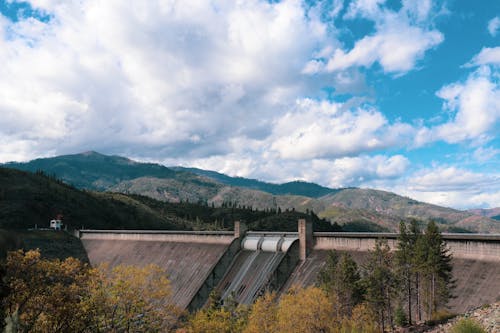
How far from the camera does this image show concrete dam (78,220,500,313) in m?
41.3

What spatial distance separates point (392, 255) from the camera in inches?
1788

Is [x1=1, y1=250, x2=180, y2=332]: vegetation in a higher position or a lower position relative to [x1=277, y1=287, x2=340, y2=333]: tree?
higher

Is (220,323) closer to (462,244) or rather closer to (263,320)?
(263,320)

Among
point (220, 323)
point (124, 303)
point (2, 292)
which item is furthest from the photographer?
point (220, 323)

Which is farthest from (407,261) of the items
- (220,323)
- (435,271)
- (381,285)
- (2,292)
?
(2,292)

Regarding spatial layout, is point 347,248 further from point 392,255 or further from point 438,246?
point 438,246

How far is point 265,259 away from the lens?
66.6m

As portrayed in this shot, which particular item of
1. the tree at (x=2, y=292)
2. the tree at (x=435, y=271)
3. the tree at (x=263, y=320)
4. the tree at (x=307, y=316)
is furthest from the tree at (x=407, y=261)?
the tree at (x=2, y=292)

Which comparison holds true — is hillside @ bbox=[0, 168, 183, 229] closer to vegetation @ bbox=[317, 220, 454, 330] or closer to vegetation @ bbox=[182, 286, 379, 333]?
vegetation @ bbox=[182, 286, 379, 333]

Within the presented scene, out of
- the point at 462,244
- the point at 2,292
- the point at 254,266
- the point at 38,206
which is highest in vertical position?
the point at 38,206

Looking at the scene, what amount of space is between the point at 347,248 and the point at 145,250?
50.0 m

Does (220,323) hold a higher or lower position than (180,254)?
lower

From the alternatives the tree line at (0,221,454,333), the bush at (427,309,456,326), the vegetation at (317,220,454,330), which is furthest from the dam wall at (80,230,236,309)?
the bush at (427,309,456,326)

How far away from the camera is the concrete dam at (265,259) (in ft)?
136
